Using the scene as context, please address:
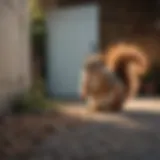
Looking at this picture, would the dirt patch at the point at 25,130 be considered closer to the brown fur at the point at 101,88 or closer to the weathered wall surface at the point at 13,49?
the weathered wall surface at the point at 13,49

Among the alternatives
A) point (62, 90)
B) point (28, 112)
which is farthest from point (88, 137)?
point (62, 90)

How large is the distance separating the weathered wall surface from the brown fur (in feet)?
1.31

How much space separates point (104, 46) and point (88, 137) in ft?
9.68

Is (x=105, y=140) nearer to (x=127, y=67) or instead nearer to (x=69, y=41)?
(x=127, y=67)

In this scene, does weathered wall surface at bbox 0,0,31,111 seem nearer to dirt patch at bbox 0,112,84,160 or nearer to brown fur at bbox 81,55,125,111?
dirt patch at bbox 0,112,84,160

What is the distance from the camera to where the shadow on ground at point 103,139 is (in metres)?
1.36

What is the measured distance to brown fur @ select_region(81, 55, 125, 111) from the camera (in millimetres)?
2723

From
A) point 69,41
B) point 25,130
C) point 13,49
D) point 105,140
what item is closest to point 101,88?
point 13,49

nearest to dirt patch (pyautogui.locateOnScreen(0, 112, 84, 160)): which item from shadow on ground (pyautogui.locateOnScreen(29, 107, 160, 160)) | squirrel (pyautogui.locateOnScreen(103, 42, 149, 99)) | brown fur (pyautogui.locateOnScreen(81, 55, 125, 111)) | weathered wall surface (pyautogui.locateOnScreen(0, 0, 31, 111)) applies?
shadow on ground (pyautogui.locateOnScreen(29, 107, 160, 160))

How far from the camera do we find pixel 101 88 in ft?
8.99

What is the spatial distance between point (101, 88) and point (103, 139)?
110 centimetres

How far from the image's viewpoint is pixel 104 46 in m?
4.59

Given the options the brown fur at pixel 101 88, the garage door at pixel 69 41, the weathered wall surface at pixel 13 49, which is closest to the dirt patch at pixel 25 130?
the weathered wall surface at pixel 13 49

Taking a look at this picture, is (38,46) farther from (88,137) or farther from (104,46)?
(88,137)
